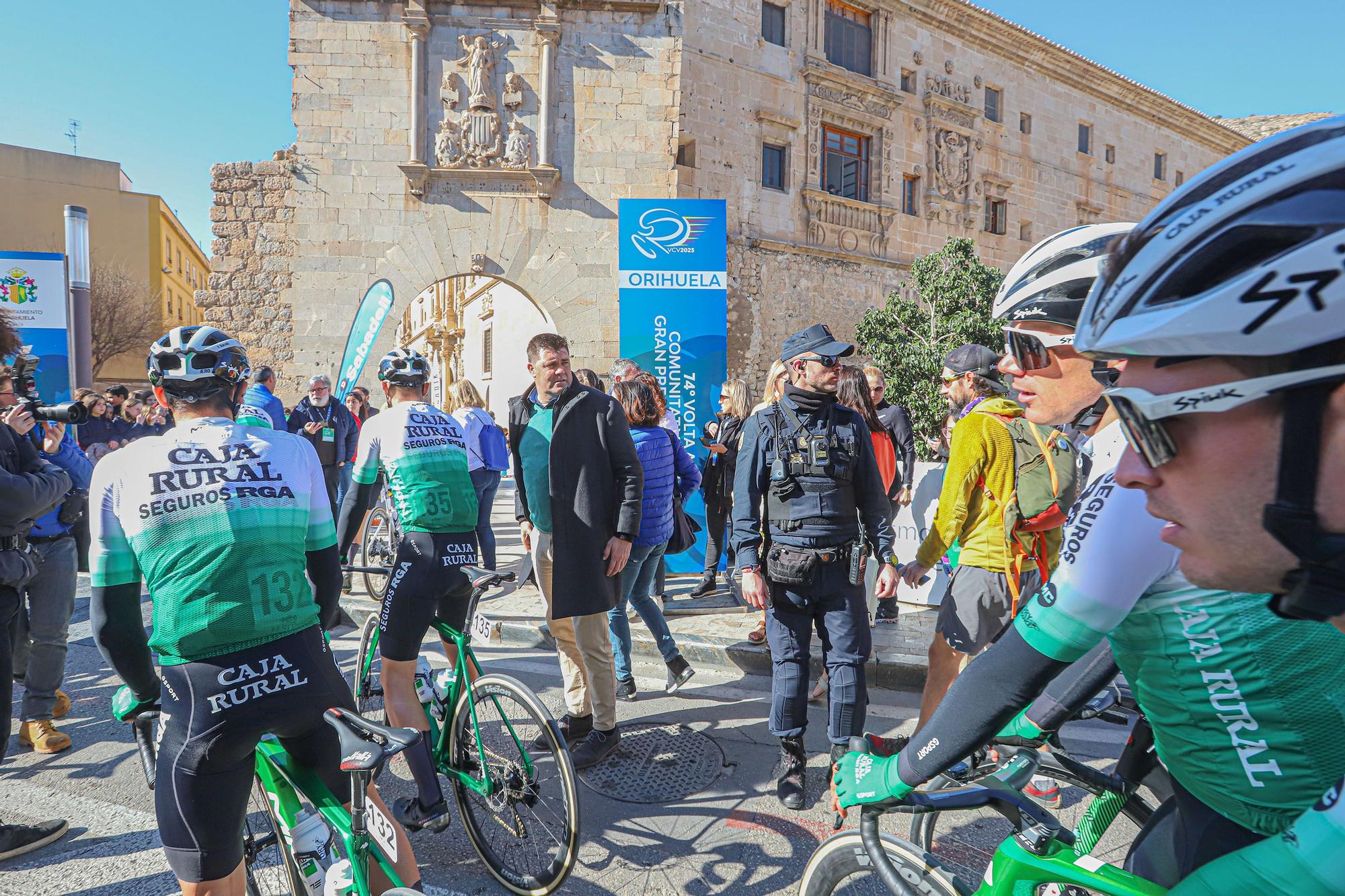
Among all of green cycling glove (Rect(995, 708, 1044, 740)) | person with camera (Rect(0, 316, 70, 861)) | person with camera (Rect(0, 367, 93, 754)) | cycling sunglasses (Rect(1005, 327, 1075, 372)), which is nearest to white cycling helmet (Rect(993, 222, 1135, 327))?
cycling sunglasses (Rect(1005, 327, 1075, 372))

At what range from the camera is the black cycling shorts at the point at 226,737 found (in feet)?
6.32

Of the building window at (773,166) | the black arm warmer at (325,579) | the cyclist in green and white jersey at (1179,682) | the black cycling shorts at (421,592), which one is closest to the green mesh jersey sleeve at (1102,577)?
the cyclist in green and white jersey at (1179,682)

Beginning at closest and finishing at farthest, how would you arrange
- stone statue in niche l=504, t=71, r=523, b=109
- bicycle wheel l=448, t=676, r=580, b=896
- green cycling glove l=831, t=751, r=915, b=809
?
green cycling glove l=831, t=751, r=915, b=809 → bicycle wheel l=448, t=676, r=580, b=896 → stone statue in niche l=504, t=71, r=523, b=109

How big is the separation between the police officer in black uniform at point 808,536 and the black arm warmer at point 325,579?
188cm

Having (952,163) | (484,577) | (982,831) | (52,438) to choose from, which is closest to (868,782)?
(982,831)

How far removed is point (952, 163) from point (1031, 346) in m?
22.9

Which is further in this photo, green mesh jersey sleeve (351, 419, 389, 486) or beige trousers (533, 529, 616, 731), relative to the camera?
beige trousers (533, 529, 616, 731)

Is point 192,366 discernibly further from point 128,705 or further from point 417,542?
point 417,542

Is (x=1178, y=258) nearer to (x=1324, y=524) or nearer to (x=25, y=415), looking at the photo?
(x=1324, y=524)

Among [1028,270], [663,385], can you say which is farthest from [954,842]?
[663,385]

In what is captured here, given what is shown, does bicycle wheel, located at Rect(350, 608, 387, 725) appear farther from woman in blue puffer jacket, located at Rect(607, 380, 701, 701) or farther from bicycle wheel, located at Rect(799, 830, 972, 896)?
bicycle wheel, located at Rect(799, 830, 972, 896)

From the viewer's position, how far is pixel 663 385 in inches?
358

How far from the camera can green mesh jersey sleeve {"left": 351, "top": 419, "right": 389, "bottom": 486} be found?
3.58 metres

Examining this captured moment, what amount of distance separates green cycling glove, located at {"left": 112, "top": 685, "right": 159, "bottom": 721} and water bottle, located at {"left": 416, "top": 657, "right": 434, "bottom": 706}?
1.13 metres
